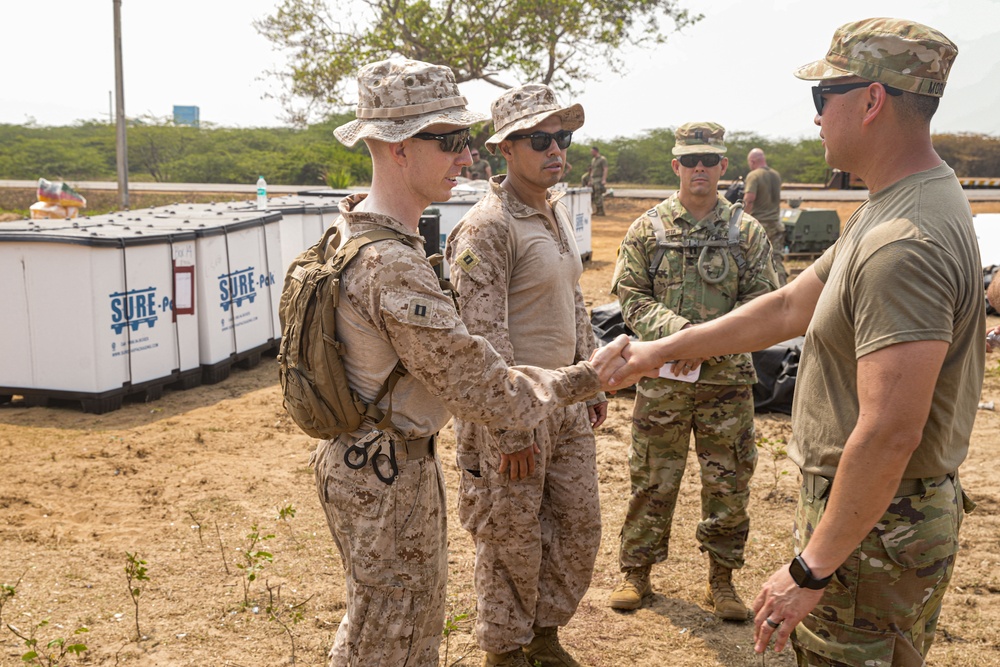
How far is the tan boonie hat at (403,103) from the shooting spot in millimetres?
2578

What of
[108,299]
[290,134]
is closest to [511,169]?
[108,299]

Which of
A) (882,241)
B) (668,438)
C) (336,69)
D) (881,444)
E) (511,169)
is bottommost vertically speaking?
(668,438)

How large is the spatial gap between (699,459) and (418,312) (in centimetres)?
234

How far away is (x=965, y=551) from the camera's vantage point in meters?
4.98

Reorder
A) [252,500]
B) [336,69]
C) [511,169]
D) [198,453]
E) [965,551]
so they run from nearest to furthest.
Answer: [511,169] → [965,551] → [252,500] → [198,453] → [336,69]

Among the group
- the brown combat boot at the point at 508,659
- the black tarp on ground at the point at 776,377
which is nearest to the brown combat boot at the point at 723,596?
the brown combat boot at the point at 508,659

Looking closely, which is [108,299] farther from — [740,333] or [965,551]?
[965,551]

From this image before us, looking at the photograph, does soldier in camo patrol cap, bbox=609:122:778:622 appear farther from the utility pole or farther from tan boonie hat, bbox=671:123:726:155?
the utility pole

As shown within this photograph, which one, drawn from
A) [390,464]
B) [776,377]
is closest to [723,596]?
[390,464]

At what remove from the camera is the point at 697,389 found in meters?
4.21

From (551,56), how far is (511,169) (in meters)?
24.2

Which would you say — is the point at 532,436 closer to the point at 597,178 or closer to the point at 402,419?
the point at 402,419

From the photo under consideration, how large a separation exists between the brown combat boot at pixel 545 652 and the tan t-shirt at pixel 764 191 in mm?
9552

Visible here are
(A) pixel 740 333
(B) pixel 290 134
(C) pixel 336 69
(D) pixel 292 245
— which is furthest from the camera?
(B) pixel 290 134
